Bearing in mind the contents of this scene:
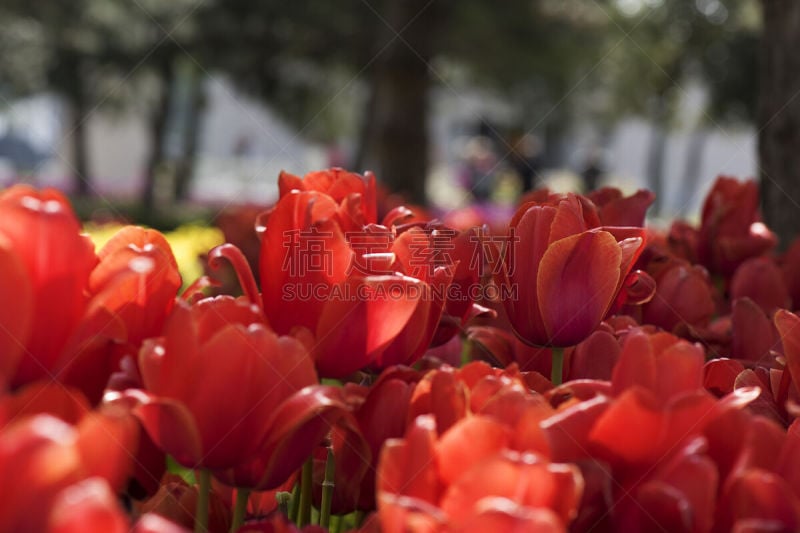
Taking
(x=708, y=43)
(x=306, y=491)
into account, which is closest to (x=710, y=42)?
(x=708, y=43)

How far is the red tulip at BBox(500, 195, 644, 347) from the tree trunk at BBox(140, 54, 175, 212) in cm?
1916

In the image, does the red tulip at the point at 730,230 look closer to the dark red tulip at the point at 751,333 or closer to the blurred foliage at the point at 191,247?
the dark red tulip at the point at 751,333

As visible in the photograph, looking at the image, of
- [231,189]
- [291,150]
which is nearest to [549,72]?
[231,189]

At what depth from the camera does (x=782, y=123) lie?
3.84 m

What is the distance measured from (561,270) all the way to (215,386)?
1.79ft

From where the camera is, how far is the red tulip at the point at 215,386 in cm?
102

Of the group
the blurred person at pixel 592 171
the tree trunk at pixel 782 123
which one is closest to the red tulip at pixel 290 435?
the tree trunk at pixel 782 123

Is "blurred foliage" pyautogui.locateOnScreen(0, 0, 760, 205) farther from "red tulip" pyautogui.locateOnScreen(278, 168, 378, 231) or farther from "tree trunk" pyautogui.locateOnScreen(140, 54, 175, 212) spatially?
"red tulip" pyautogui.locateOnScreen(278, 168, 378, 231)

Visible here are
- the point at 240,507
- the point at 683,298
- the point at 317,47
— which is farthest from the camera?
the point at 317,47

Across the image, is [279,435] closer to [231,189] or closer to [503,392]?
[503,392]

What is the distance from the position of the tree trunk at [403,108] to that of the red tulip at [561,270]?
896cm

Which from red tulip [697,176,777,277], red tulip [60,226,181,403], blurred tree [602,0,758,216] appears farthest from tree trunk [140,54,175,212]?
red tulip [60,226,181,403]

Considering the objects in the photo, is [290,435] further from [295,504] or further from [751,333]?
[751,333]

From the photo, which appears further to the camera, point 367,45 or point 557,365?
point 367,45
